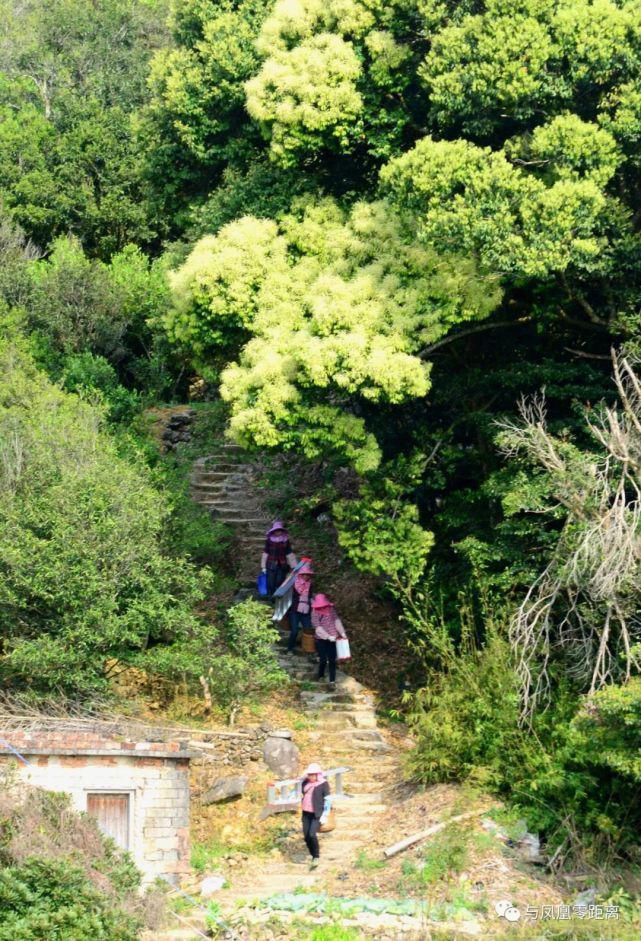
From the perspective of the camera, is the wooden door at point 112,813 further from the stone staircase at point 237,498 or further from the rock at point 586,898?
the stone staircase at point 237,498

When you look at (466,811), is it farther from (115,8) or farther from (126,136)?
(115,8)

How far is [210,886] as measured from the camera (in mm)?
13375

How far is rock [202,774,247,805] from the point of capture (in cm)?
1538

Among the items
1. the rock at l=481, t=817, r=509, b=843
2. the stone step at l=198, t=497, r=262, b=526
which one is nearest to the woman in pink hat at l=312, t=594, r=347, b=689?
the rock at l=481, t=817, r=509, b=843

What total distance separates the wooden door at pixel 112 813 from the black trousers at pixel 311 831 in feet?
6.06

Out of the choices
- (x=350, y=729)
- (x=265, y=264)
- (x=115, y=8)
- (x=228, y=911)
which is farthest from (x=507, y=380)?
(x=115, y=8)

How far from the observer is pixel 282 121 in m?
17.7

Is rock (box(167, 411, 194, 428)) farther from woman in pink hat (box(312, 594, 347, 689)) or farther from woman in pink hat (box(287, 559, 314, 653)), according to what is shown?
woman in pink hat (box(312, 594, 347, 689))

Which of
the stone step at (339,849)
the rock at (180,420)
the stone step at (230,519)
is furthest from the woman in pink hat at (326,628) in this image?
the rock at (180,420)

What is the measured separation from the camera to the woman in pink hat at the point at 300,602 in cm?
1850

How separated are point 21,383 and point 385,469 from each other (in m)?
5.66

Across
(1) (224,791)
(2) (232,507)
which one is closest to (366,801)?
(1) (224,791)

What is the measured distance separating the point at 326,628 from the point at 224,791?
3.05 meters

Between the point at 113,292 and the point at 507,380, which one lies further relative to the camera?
the point at 113,292
